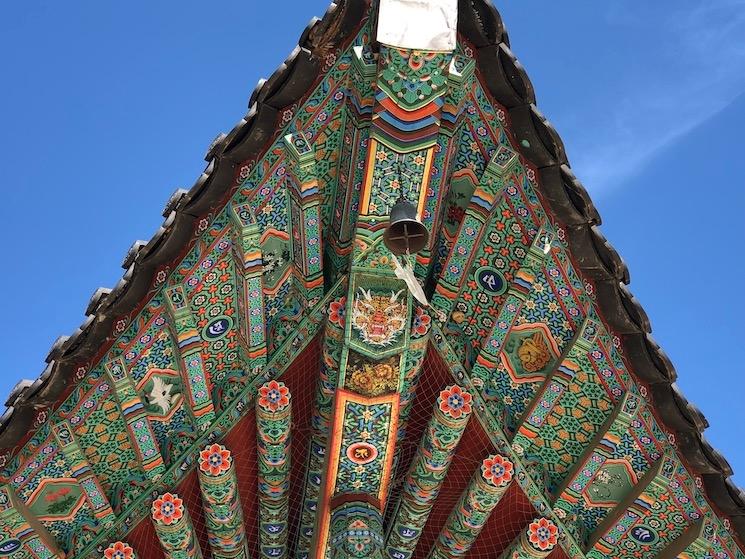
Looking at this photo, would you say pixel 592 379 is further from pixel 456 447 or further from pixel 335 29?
pixel 335 29

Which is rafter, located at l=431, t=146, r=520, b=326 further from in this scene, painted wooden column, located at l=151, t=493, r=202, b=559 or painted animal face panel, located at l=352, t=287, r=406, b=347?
painted wooden column, located at l=151, t=493, r=202, b=559

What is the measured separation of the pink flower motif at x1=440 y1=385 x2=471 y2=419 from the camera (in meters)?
7.22

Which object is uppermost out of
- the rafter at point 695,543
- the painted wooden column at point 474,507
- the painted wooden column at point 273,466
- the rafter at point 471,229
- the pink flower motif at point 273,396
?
the rafter at point 471,229

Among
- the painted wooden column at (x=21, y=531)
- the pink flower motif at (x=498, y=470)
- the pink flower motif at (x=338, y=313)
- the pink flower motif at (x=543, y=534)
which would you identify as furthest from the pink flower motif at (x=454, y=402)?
the painted wooden column at (x=21, y=531)

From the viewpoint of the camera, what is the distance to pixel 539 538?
24.7 feet

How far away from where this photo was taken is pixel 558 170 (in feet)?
22.4

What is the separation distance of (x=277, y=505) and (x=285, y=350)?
3.70 ft

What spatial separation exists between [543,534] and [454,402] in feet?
3.80

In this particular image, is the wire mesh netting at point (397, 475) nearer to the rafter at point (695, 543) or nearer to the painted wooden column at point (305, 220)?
the painted wooden column at point (305, 220)

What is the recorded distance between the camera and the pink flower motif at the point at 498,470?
7375 millimetres

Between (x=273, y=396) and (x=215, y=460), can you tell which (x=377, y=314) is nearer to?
(x=273, y=396)

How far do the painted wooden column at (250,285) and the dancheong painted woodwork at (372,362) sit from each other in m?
0.01

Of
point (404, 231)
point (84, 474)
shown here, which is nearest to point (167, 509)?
point (84, 474)

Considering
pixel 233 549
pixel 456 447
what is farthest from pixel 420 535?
pixel 233 549
